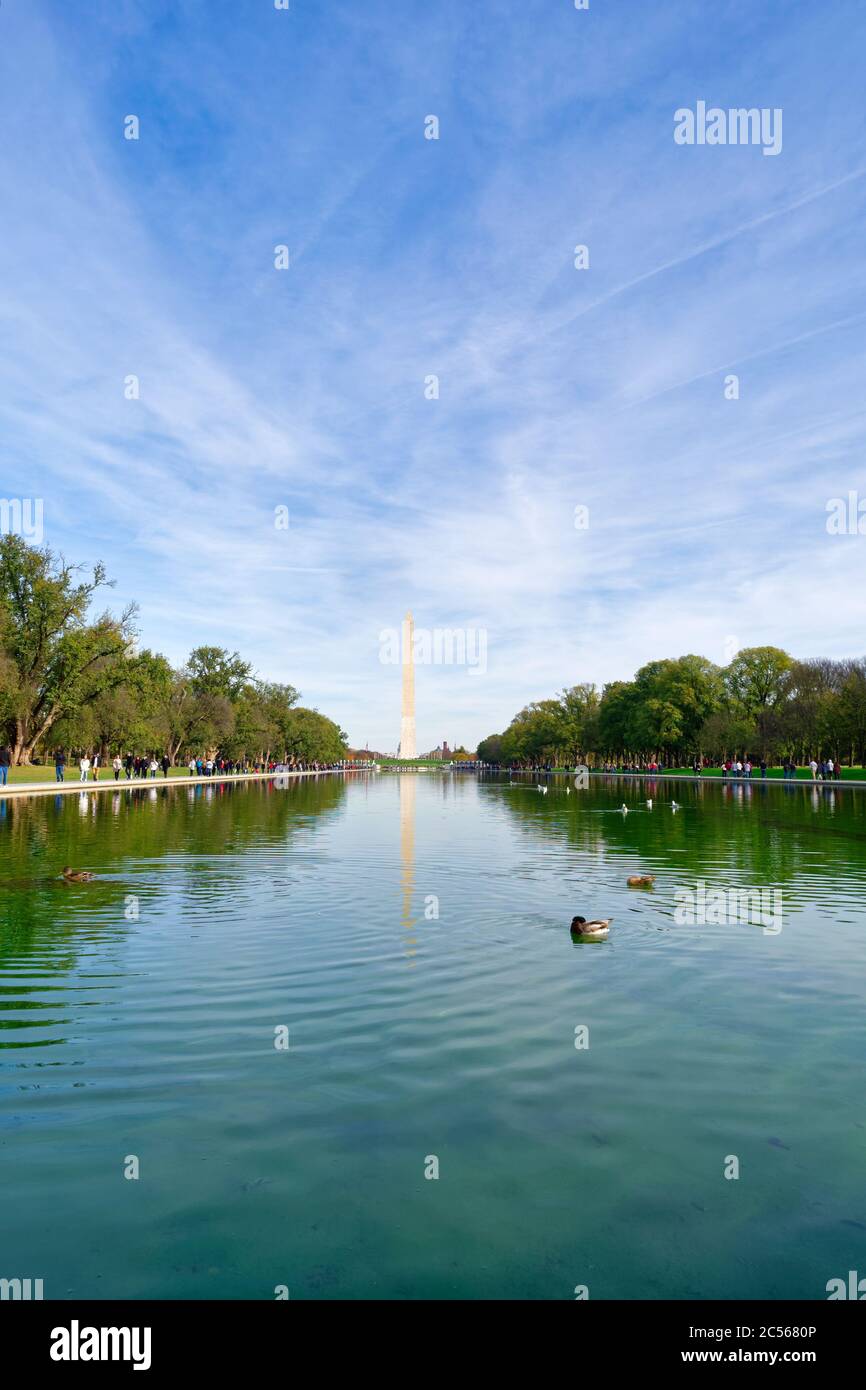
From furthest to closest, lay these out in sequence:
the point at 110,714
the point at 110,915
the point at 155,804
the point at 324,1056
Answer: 1. the point at 110,714
2. the point at 155,804
3. the point at 110,915
4. the point at 324,1056

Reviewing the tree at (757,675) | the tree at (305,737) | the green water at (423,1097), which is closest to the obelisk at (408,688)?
the tree at (305,737)

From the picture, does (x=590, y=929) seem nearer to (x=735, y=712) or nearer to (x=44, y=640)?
(x=44, y=640)

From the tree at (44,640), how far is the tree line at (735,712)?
230 feet

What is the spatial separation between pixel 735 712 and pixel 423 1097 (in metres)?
115

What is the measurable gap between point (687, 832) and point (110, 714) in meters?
57.7

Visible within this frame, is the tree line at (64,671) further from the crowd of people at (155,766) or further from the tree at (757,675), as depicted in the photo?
the tree at (757,675)

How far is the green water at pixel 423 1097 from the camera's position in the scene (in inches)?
216

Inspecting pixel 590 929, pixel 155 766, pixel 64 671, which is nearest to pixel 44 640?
pixel 64 671

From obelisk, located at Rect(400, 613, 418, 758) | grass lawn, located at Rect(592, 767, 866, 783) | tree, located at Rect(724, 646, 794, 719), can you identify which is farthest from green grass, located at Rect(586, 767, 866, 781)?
obelisk, located at Rect(400, 613, 418, 758)

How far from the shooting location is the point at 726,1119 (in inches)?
295
